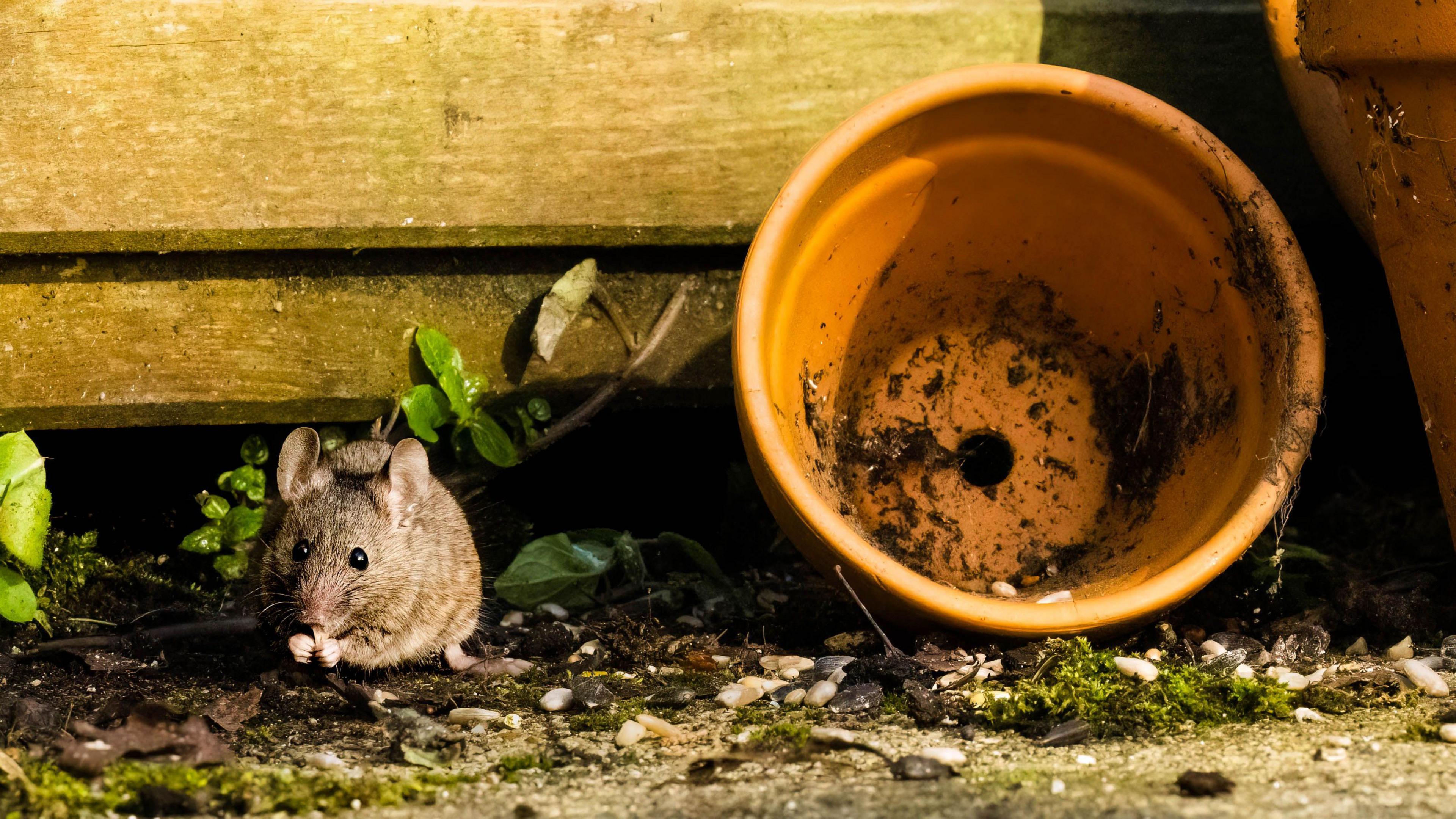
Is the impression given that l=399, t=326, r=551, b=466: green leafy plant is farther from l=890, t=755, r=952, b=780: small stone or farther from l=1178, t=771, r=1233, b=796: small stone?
l=1178, t=771, r=1233, b=796: small stone

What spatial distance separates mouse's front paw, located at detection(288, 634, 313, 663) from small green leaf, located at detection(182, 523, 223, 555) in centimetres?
74

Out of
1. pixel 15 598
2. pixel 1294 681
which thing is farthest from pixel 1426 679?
pixel 15 598

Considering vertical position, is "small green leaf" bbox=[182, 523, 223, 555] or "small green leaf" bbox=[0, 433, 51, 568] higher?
"small green leaf" bbox=[0, 433, 51, 568]

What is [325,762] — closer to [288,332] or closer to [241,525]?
[241,525]

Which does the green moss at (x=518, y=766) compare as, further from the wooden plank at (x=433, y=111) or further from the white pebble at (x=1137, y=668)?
the wooden plank at (x=433, y=111)

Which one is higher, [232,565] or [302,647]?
[232,565]

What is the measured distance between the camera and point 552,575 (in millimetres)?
3299

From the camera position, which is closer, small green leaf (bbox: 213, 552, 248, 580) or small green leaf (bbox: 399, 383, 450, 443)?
→ small green leaf (bbox: 399, 383, 450, 443)

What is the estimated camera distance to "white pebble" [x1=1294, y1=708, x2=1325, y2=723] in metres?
2.26

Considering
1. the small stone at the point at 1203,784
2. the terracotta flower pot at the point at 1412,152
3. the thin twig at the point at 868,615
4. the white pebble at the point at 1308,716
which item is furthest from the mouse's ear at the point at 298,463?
the terracotta flower pot at the point at 1412,152

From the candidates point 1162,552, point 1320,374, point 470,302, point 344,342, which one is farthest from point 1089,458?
point 344,342

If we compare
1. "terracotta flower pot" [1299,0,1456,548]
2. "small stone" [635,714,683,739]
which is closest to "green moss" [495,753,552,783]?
"small stone" [635,714,683,739]

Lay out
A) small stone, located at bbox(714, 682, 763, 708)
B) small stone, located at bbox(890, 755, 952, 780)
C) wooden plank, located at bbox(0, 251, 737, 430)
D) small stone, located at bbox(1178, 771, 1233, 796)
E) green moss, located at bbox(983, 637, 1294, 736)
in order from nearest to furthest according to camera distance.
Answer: small stone, located at bbox(1178, 771, 1233, 796) → small stone, located at bbox(890, 755, 952, 780) → green moss, located at bbox(983, 637, 1294, 736) → small stone, located at bbox(714, 682, 763, 708) → wooden plank, located at bbox(0, 251, 737, 430)

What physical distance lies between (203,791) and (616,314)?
6.06 feet
